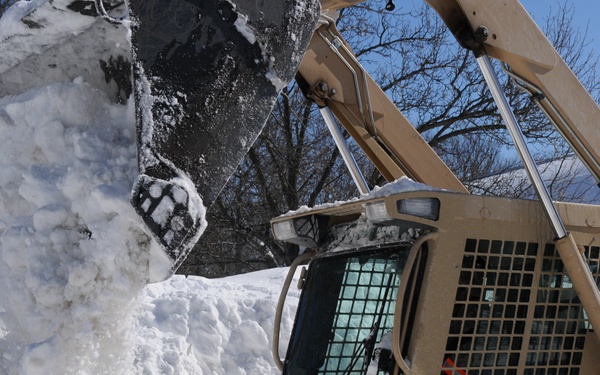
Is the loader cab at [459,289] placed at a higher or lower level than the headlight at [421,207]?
lower

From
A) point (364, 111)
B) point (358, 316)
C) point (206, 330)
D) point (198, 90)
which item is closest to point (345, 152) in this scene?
point (364, 111)

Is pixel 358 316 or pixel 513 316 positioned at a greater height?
pixel 513 316

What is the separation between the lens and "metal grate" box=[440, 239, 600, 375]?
300cm

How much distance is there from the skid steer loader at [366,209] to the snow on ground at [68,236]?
0.16 m

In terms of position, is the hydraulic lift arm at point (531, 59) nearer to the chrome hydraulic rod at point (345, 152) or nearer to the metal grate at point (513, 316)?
the metal grate at point (513, 316)

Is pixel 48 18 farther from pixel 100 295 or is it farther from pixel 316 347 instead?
pixel 316 347

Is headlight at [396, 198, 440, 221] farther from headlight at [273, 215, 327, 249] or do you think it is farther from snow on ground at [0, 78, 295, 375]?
snow on ground at [0, 78, 295, 375]

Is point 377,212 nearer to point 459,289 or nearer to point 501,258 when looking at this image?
point 459,289

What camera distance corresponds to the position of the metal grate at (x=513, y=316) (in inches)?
118

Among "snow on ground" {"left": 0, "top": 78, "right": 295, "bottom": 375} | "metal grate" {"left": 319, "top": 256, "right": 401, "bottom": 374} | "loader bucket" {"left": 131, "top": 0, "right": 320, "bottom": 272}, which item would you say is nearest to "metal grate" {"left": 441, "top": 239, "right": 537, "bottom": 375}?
"metal grate" {"left": 319, "top": 256, "right": 401, "bottom": 374}

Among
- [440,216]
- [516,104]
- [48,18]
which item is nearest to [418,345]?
[440,216]

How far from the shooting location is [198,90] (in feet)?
8.45

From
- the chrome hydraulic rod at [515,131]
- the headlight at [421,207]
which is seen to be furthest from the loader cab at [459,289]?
the chrome hydraulic rod at [515,131]

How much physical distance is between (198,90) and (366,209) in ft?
2.74
